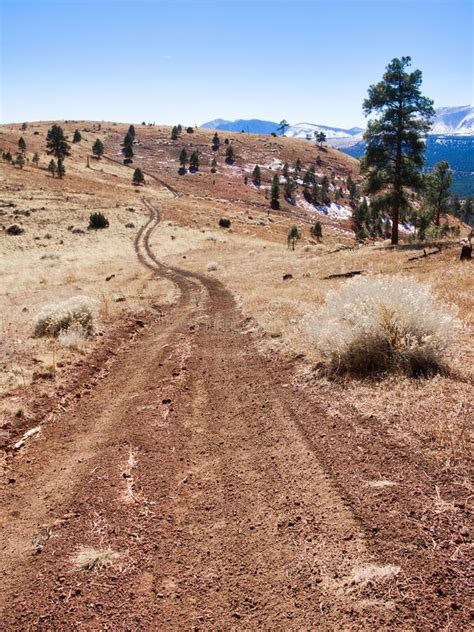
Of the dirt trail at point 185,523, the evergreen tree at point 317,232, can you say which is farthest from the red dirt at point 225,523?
the evergreen tree at point 317,232

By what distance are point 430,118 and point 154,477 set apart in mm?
33100

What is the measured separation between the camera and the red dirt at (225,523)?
11.5ft

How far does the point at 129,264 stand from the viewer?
35.8 m

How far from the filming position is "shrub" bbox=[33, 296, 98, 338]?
13469mm

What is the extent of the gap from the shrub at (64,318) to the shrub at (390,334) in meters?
8.60

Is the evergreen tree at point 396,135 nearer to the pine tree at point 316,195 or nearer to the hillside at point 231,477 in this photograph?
the hillside at point 231,477

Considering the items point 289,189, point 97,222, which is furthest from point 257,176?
point 97,222

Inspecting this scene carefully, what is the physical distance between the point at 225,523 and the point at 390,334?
4.30 meters

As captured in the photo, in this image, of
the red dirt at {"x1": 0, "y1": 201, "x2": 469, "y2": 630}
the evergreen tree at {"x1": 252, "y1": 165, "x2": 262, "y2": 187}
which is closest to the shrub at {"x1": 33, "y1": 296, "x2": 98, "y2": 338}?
the red dirt at {"x1": 0, "y1": 201, "x2": 469, "y2": 630}

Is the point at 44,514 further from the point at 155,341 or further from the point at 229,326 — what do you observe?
the point at 229,326

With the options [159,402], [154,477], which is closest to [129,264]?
[159,402]

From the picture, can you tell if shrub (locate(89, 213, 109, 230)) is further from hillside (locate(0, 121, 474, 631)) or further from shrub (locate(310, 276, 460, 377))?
shrub (locate(310, 276, 460, 377))

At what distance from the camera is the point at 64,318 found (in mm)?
13547

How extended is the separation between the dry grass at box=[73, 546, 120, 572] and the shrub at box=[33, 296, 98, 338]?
9.51m
